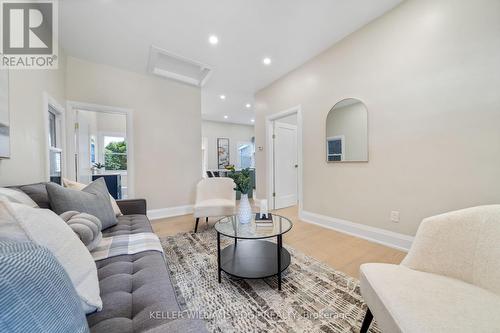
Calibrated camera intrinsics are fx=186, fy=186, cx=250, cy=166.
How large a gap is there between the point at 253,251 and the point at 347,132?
198cm

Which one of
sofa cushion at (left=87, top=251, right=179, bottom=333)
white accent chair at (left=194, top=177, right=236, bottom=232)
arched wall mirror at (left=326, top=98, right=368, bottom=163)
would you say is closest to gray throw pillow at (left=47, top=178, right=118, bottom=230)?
sofa cushion at (left=87, top=251, right=179, bottom=333)

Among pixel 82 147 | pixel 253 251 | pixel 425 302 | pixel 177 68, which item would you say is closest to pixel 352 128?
pixel 253 251

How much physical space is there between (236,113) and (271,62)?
125 inches

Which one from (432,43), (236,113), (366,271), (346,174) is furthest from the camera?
(236,113)

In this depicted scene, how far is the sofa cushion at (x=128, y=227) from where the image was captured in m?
1.48

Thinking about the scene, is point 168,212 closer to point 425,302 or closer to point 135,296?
point 135,296

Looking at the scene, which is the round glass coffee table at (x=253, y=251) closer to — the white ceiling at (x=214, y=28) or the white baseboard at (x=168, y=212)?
the white baseboard at (x=168, y=212)

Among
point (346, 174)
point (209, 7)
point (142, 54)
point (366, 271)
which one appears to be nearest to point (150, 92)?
point (142, 54)

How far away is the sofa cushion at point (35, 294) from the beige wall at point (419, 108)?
2.69 metres

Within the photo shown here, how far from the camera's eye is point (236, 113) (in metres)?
6.12

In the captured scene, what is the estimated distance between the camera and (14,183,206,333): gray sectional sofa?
626 millimetres

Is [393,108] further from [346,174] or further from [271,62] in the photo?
[271,62]

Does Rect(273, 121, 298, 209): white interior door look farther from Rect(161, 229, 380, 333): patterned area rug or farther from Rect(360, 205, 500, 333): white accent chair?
Rect(360, 205, 500, 333): white accent chair

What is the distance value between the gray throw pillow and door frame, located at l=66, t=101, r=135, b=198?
1578 mm
